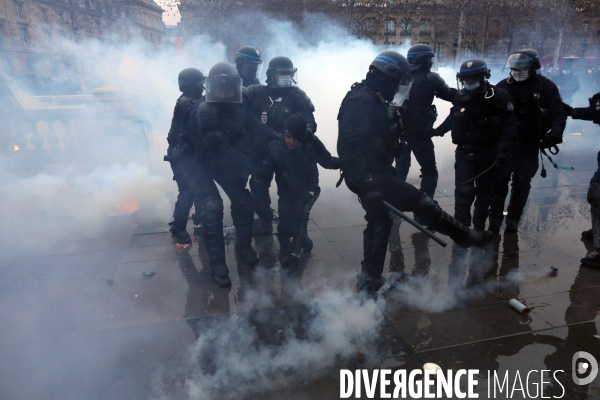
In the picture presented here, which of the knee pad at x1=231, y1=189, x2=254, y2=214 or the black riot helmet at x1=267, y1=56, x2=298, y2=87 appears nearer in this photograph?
the knee pad at x1=231, y1=189, x2=254, y2=214

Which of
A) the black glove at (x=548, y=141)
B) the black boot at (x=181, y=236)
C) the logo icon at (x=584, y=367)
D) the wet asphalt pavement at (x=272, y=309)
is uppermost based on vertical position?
the black glove at (x=548, y=141)

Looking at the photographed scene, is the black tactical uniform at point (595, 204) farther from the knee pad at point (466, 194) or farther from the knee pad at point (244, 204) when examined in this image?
the knee pad at point (244, 204)

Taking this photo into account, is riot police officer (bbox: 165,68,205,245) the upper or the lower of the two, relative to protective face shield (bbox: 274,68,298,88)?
lower

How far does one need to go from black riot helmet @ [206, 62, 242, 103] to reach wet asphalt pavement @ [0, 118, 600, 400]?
1655 millimetres

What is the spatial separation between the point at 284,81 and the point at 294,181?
1396mm

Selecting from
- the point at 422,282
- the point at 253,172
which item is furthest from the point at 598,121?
the point at 253,172

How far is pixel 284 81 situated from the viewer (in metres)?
4.88

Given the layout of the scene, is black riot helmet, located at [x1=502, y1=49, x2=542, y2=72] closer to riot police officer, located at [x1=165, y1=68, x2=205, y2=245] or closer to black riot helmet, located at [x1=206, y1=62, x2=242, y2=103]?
black riot helmet, located at [x1=206, y1=62, x2=242, y2=103]

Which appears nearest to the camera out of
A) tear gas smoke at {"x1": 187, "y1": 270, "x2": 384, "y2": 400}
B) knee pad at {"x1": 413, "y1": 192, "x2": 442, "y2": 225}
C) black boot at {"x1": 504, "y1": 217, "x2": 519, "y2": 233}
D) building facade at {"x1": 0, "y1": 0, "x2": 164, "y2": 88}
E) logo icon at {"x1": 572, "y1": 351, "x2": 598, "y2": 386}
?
logo icon at {"x1": 572, "y1": 351, "x2": 598, "y2": 386}

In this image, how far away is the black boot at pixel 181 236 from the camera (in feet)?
16.6

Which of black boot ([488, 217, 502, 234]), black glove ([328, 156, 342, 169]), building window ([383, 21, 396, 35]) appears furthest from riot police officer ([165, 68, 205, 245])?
building window ([383, 21, 396, 35])

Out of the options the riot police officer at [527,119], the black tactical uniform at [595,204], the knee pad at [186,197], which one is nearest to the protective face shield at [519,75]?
the riot police officer at [527,119]

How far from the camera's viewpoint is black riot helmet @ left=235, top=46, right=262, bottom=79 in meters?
5.34

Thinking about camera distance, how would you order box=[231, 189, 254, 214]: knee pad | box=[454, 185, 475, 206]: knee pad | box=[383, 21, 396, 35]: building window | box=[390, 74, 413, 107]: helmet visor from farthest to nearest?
box=[383, 21, 396, 35]: building window < box=[454, 185, 475, 206]: knee pad < box=[231, 189, 254, 214]: knee pad < box=[390, 74, 413, 107]: helmet visor
